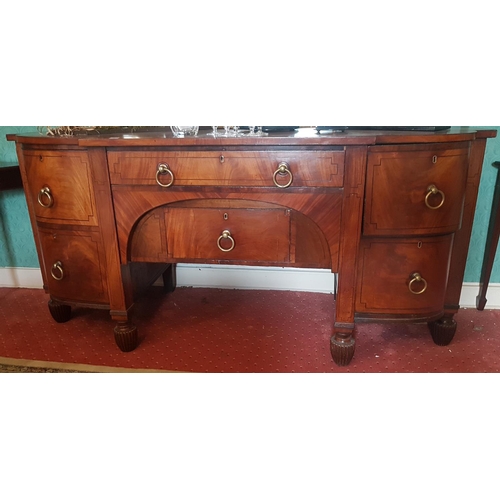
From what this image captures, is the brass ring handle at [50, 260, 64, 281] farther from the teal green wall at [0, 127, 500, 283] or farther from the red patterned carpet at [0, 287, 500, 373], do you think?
the teal green wall at [0, 127, 500, 283]

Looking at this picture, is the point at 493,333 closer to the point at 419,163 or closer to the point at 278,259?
the point at 419,163

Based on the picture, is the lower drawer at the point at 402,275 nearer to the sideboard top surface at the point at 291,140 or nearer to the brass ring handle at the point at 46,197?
the sideboard top surface at the point at 291,140

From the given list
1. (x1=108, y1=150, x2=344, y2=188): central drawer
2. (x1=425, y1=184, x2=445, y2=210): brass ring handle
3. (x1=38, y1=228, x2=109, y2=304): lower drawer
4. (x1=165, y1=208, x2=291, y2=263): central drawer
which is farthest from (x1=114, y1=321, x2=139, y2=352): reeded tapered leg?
(x1=425, y1=184, x2=445, y2=210): brass ring handle

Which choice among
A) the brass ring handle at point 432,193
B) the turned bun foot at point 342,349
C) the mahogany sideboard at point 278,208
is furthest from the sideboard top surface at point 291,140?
the turned bun foot at point 342,349

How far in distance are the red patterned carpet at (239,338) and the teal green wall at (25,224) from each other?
0.20 m

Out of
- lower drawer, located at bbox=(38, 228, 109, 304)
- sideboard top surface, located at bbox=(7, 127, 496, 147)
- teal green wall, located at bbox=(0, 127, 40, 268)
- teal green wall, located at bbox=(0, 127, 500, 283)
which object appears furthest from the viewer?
teal green wall, located at bbox=(0, 127, 40, 268)

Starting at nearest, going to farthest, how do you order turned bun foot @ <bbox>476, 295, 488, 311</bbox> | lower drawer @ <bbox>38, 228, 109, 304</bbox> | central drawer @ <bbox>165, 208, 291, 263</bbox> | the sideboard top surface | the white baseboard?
the sideboard top surface → central drawer @ <bbox>165, 208, 291, 263</bbox> → lower drawer @ <bbox>38, 228, 109, 304</bbox> → turned bun foot @ <bbox>476, 295, 488, 311</bbox> → the white baseboard

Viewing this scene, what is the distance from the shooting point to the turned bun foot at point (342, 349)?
124 cm

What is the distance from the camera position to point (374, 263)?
3.89 ft

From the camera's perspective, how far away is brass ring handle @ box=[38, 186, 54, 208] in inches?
48.3

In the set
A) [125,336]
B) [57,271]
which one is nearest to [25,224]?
[57,271]

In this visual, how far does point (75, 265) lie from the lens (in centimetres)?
132

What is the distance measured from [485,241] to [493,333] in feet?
1.17

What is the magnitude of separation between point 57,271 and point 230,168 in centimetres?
72
